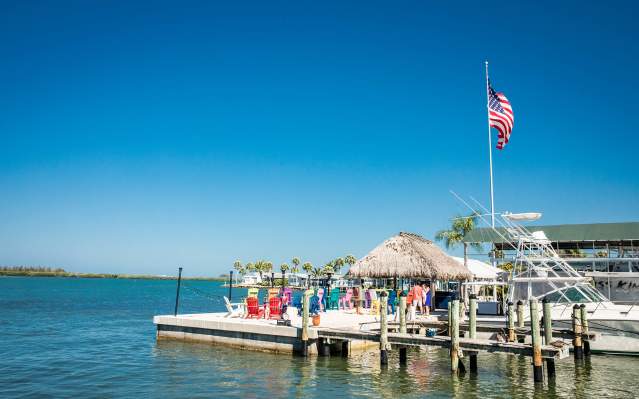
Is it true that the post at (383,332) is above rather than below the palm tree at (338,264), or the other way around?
below

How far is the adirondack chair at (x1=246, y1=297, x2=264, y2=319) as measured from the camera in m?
20.8

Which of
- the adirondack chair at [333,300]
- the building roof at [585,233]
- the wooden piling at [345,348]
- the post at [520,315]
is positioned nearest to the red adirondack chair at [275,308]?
the wooden piling at [345,348]

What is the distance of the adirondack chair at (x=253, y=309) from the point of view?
20.8m

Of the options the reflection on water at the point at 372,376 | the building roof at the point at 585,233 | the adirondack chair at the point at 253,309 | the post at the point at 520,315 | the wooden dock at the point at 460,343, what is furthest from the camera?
the building roof at the point at 585,233

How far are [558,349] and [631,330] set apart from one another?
6576 millimetres

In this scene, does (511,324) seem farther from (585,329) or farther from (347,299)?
(347,299)

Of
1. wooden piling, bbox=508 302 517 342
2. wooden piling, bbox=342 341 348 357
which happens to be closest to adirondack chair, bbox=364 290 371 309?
wooden piling, bbox=342 341 348 357

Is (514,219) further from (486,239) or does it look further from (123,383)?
(123,383)

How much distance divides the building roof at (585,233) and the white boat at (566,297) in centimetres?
717

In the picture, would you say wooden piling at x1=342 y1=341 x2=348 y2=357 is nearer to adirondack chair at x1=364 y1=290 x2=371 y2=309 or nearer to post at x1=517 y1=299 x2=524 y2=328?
post at x1=517 y1=299 x2=524 y2=328

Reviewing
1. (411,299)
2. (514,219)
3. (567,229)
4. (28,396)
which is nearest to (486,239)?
(567,229)

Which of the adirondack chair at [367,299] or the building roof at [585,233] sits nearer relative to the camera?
the adirondack chair at [367,299]

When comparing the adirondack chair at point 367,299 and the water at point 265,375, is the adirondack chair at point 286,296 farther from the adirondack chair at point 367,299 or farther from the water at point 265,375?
the adirondack chair at point 367,299

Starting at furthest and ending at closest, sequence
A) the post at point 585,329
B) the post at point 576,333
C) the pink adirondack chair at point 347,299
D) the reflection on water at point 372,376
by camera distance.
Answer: the pink adirondack chair at point 347,299 → the post at point 585,329 → the post at point 576,333 → the reflection on water at point 372,376
